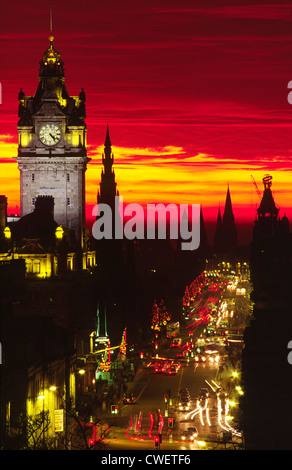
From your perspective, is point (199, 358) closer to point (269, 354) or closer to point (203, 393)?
point (203, 393)

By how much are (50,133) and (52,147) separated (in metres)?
2.65

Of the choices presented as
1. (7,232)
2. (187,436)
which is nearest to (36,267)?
(7,232)

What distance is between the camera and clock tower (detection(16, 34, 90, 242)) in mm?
188000

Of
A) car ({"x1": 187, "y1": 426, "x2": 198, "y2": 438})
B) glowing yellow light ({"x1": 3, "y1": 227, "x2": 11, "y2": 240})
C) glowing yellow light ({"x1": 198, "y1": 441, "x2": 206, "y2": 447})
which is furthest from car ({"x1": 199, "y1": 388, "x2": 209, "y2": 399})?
glowing yellow light ({"x1": 198, "y1": 441, "x2": 206, "y2": 447})

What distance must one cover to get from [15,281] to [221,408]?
29.8 m

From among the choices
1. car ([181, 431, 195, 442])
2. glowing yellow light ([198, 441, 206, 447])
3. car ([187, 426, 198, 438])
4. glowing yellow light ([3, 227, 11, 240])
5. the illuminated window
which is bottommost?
glowing yellow light ([198, 441, 206, 447])

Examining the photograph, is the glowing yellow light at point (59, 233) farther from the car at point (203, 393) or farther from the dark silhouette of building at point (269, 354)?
the dark silhouette of building at point (269, 354)

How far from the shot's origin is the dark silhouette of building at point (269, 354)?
10975 cm

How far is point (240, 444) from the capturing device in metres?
110

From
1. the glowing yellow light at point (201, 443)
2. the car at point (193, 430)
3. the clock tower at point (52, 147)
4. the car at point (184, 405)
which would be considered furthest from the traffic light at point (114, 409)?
the clock tower at point (52, 147)

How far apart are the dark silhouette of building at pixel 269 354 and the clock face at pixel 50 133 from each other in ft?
176

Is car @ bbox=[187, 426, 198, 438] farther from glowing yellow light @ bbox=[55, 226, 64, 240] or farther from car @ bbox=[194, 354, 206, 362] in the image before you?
car @ bbox=[194, 354, 206, 362]

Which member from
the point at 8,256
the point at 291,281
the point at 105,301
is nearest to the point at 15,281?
the point at 291,281

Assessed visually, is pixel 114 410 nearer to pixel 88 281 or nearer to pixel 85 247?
pixel 88 281
